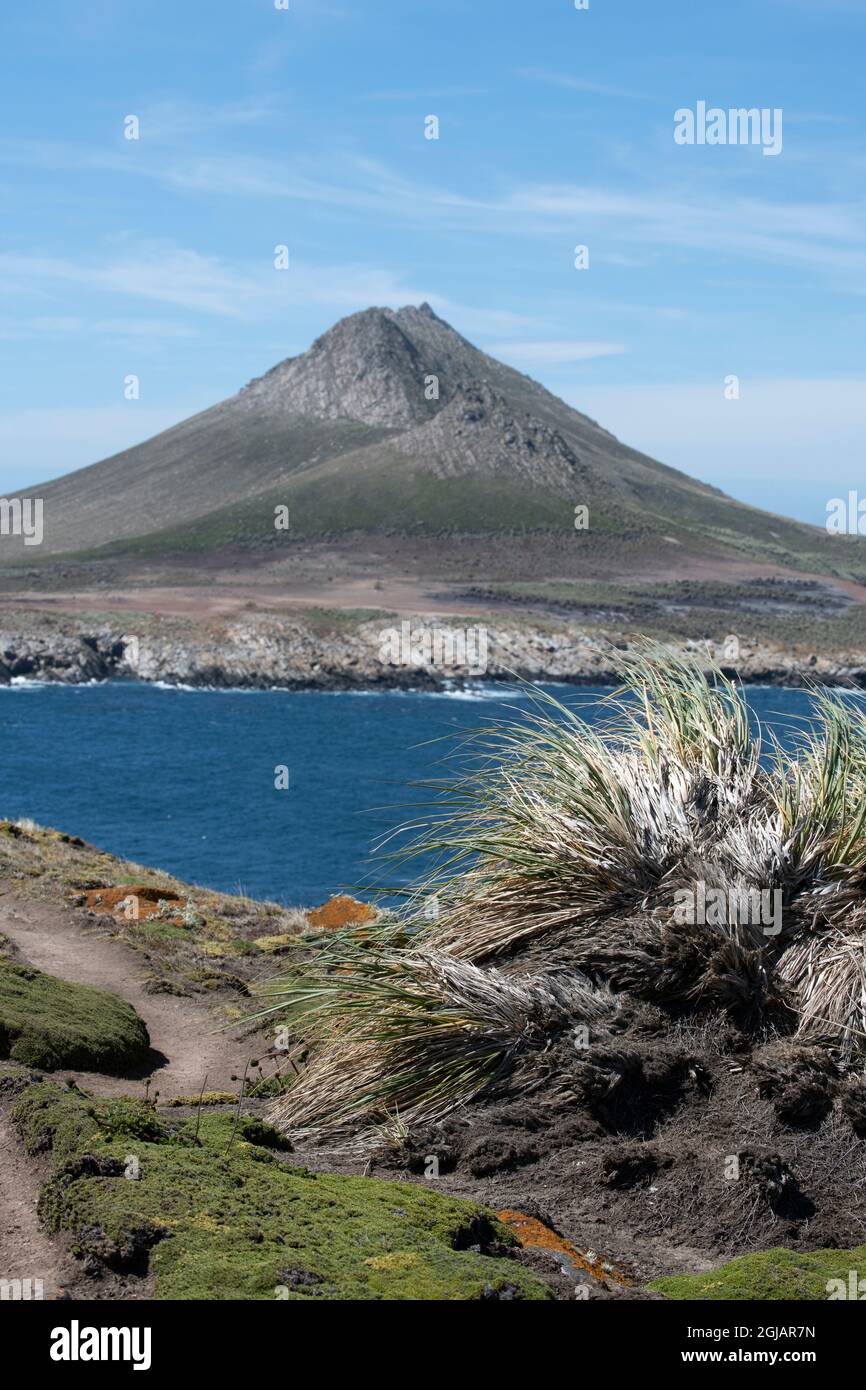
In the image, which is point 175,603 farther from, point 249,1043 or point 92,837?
point 249,1043

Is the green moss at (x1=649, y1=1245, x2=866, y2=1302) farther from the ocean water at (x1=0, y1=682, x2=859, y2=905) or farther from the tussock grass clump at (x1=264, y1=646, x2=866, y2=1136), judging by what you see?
the ocean water at (x1=0, y1=682, x2=859, y2=905)

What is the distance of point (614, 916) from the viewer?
31.2 ft

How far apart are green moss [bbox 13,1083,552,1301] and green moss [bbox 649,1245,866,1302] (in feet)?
2.71

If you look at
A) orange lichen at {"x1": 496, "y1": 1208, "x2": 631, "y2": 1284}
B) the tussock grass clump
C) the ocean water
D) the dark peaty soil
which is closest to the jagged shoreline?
the ocean water

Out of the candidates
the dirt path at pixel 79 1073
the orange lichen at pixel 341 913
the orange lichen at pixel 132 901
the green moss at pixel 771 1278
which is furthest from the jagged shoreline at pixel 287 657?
the green moss at pixel 771 1278

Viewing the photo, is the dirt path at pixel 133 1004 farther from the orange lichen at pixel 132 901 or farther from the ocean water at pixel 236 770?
the ocean water at pixel 236 770

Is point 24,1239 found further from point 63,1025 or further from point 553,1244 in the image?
point 63,1025

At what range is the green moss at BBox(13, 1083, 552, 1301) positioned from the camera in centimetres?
591

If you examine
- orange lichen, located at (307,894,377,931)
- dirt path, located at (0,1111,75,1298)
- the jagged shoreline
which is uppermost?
the jagged shoreline

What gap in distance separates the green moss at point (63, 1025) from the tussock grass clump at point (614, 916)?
1686mm

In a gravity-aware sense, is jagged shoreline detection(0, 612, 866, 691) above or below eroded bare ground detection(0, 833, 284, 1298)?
above

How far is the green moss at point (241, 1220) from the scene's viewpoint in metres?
5.91

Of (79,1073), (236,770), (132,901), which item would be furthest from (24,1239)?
(236,770)
